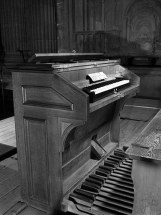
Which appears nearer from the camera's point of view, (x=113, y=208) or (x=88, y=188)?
(x=113, y=208)

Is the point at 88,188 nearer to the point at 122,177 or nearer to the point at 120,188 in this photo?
the point at 120,188

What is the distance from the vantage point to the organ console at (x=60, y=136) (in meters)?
2.15

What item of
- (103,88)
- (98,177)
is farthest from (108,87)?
(98,177)

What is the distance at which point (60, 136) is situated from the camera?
87.1 inches

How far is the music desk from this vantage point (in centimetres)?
169

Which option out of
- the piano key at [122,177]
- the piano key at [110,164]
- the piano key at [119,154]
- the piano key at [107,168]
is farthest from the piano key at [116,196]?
the piano key at [119,154]

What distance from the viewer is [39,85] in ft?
7.26

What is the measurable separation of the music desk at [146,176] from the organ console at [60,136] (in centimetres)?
55

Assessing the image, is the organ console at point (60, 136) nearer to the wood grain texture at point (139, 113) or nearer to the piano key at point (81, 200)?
the piano key at point (81, 200)

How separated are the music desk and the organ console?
1.79 feet

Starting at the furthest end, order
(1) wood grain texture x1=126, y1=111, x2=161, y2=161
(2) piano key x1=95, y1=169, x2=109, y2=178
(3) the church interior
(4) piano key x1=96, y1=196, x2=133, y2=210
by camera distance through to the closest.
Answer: (2) piano key x1=95, y1=169, x2=109, y2=178
(4) piano key x1=96, y1=196, x2=133, y2=210
(3) the church interior
(1) wood grain texture x1=126, y1=111, x2=161, y2=161

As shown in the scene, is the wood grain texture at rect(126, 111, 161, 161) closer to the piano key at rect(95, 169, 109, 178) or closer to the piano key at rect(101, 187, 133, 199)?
the piano key at rect(101, 187, 133, 199)

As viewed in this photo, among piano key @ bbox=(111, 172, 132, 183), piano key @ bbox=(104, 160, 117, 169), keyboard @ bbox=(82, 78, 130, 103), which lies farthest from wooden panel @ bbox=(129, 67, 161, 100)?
piano key @ bbox=(111, 172, 132, 183)

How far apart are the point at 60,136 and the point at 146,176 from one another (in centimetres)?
82
